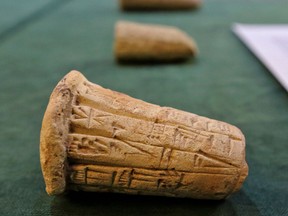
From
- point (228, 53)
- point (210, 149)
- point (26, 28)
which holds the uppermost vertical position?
point (210, 149)

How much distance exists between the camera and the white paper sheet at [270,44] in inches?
94.7

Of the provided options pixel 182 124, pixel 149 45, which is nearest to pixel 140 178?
pixel 182 124

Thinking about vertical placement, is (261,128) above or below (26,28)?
above

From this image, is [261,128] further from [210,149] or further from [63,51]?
[63,51]

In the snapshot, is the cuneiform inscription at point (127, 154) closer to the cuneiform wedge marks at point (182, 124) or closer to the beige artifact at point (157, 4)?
the cuneiform wedge marks at point (182, 124)

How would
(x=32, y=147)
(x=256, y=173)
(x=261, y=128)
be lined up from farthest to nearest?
(x=261, y=128) → (x=32, y=147) → (x=256, y=173)

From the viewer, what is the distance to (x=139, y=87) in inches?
92.1

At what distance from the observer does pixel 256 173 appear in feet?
5.13

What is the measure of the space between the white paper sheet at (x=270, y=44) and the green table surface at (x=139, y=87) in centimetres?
6

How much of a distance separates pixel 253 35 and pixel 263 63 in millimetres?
546

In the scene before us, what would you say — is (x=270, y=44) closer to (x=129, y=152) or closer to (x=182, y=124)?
(x=182, y=124)

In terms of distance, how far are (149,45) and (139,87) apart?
401 millimetres

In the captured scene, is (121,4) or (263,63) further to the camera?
(121,4)

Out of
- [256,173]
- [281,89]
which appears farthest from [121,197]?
[281,89]
